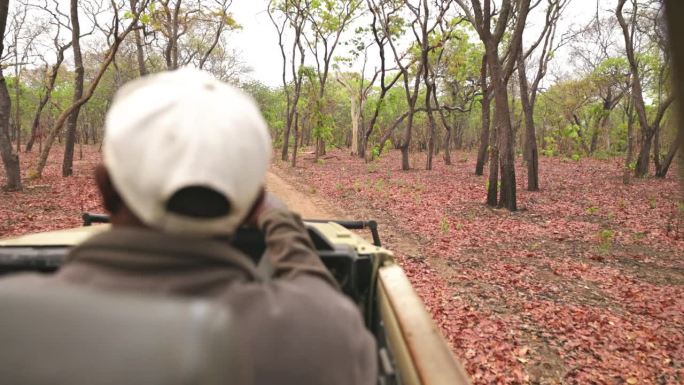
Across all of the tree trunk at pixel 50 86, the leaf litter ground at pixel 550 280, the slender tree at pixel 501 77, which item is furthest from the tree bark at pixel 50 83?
the slender tree at pixel 501 77

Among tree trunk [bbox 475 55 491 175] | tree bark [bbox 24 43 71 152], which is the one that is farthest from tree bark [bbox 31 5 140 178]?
tree trunk [bbox 475 55 491 175]

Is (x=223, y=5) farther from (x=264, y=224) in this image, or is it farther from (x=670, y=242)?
(x=264, y=224)

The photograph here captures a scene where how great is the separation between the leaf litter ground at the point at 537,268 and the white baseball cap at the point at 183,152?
346 cm

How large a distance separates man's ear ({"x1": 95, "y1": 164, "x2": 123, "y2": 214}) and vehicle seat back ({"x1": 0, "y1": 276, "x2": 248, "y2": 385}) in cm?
41

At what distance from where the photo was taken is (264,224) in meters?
1.60

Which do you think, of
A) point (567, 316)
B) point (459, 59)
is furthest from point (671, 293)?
point (459, 59)

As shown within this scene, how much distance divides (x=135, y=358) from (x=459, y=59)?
79.7ft

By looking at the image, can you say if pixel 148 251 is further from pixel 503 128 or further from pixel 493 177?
pixel 493 177

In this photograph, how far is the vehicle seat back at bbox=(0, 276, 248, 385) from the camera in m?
0.63

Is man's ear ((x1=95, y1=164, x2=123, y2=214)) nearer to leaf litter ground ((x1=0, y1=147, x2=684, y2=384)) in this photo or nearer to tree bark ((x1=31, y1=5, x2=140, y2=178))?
leaf litter ground ((x1=0, y1=147, x2=684, y2=384))

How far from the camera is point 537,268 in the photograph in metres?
6.43

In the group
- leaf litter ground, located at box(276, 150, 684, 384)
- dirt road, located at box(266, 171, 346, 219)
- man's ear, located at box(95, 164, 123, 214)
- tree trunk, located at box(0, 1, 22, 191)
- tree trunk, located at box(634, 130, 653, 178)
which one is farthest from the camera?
tree trunk, located at box(634, 130, 653, 178)

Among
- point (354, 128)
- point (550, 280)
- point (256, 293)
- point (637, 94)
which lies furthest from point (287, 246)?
point (354, 128)

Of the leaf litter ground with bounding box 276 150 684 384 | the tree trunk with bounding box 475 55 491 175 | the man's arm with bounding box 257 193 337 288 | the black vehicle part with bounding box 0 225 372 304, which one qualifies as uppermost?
the tree trunk with bounding box 475 55 491 175
